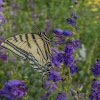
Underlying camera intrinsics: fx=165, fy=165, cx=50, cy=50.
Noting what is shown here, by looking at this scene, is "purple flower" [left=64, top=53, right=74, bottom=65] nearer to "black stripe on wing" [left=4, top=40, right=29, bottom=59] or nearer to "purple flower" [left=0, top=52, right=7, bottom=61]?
"black stripe on wing" [left=4, top=40, right=29, bottom=59]

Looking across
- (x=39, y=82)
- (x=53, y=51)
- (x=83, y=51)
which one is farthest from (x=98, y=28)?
(x=53, y=51)

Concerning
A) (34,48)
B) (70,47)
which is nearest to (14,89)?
(34,48)

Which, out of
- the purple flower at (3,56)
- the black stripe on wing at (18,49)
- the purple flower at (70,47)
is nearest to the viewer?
the purple flower at (70,47)

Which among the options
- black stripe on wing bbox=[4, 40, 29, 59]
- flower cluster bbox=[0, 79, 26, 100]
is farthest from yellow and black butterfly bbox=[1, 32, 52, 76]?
flower cluster bbox=[0, 79, 26, 100]

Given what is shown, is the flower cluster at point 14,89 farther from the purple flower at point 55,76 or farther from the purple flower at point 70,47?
the purple flower at point 70,47

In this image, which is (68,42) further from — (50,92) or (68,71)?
(50,92)

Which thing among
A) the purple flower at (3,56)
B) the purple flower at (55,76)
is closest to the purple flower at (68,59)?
the purple flower at (55,76)

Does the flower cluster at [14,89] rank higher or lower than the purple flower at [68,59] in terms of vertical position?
lower

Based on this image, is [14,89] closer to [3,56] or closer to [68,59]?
[68,59]

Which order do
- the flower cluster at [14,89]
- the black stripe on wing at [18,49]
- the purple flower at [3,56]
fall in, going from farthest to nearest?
the purple flower at [3,56] → the black stripe on wing at [18,49] → the flower cluster at [14,89]
